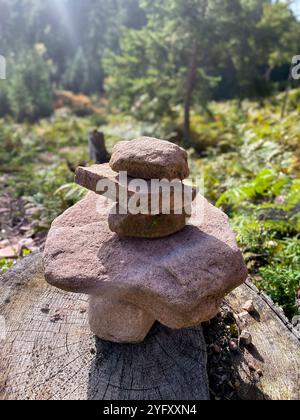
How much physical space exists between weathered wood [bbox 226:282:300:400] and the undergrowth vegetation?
2.34ft

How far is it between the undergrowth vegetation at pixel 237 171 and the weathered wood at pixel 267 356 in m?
0.71

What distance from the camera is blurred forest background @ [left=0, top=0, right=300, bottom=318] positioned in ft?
17.0

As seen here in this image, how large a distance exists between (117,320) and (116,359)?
0.95 feet

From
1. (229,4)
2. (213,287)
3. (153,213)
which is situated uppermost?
(229,4)

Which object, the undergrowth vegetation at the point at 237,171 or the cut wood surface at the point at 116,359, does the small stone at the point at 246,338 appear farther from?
the undergrowth vegetation at the point at 237,171

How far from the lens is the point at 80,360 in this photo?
100 inches

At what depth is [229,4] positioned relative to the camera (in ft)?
33.8

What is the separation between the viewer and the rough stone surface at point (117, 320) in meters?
2.54

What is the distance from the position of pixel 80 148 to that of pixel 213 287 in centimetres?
1189

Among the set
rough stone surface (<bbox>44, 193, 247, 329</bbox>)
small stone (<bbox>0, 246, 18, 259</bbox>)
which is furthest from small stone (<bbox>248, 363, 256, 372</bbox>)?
small stone (<bbox>0, 246, 18, 259</bbox>)

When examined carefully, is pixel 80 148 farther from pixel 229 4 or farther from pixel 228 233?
pixel 228 233

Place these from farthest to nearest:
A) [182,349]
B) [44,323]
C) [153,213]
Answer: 1. [44,323]
2. [182,349]
3. [153,213]

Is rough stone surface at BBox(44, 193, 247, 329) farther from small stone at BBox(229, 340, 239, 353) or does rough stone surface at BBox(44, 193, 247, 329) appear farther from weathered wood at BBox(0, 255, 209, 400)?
small stone at BBox(229, 340, 239, 353)
